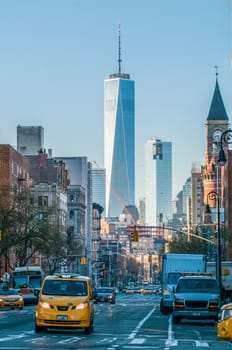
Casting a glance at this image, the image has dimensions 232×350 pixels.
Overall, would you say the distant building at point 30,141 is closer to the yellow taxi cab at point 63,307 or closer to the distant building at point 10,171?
the distant building at point 10,171

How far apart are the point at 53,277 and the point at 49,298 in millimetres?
1619

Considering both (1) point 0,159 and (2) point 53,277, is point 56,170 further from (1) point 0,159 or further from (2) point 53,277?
(2) point 53,277

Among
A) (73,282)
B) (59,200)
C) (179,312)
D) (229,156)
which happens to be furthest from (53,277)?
(59,200)

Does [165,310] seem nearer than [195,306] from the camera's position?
No

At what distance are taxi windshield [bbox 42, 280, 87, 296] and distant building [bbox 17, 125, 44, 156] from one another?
433 ft

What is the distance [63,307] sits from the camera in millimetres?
31828

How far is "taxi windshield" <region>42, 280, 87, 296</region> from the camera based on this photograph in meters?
32.8

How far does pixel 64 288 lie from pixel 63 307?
1378 mm

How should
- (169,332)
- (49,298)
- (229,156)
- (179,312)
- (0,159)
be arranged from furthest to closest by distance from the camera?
(229,156)
(0,159)
(179,312)
(169,332)
(49,298)

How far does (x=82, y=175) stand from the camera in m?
197

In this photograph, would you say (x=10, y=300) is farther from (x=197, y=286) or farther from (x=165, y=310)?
(x=197, y=286)

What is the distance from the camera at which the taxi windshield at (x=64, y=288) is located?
3284cm

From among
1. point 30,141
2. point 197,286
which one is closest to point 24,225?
point 197,286

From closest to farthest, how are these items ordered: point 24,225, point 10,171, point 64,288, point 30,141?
point 64,288 → point 24,225 → point 10,171 → point 30,141
